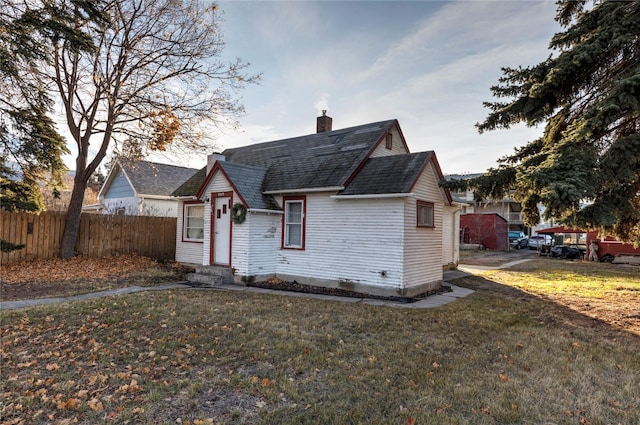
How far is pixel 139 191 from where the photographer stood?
21.8m

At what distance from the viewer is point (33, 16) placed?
832cm

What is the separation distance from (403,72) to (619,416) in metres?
11.4

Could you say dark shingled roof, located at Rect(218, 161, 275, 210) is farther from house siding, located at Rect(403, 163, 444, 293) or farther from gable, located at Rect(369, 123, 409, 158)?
house siding, located at Rect(403, 163, 444, 293)

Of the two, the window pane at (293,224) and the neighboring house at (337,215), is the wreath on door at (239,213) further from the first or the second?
the window pane at (293,224)

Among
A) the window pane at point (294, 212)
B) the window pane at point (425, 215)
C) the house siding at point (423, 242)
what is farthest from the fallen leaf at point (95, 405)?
the window pane at point (425, 215)

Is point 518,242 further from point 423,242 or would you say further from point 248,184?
point 248,184

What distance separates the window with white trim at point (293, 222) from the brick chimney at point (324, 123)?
6041mm

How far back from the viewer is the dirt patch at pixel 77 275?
31.9ft

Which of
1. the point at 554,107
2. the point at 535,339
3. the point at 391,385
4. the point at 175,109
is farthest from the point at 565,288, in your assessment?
the point at 175,109

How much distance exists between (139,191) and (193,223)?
357 inches

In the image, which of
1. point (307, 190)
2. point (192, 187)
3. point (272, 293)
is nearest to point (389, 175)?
point (307, 190)

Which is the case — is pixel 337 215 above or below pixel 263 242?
above

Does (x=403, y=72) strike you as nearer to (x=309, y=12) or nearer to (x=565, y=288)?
(x=309, y=12)

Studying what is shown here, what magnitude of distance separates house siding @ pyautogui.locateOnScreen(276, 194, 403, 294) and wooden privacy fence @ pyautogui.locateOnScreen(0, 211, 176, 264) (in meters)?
8.18
